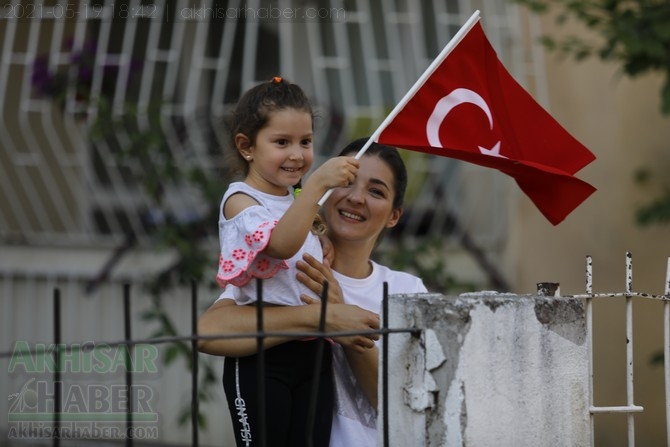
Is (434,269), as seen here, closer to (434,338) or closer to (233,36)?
(233,36)

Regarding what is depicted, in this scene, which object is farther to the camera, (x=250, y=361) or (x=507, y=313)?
(x=250, y=361)

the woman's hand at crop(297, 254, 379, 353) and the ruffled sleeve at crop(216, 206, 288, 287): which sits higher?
the ruffled sleeve at crop(216, 206, 288, 287)

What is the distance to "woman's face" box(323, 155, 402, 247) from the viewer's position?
3.44m

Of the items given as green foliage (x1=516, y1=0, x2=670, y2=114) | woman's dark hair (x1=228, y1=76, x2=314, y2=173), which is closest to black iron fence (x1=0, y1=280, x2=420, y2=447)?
woman's dark hair (x1=228, y1=76, x2=314, y2=173)

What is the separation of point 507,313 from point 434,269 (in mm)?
3615

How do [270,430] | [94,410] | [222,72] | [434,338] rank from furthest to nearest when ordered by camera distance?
[222,72]
[94,410]
[270,430]
[434,338]

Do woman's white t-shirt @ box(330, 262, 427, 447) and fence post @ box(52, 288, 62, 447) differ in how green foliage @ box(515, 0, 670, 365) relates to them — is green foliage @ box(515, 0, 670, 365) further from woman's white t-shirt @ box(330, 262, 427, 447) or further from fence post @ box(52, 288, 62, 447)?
fence post @ box(52, 288, 62, 447)

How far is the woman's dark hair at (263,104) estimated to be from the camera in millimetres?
3330

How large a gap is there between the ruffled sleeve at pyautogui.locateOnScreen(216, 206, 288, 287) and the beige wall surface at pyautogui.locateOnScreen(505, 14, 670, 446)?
403 cm

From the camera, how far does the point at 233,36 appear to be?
7.04 metres

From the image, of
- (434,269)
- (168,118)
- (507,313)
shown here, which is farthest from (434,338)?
(168,118)

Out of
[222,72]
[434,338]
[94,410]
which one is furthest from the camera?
[222,72]
